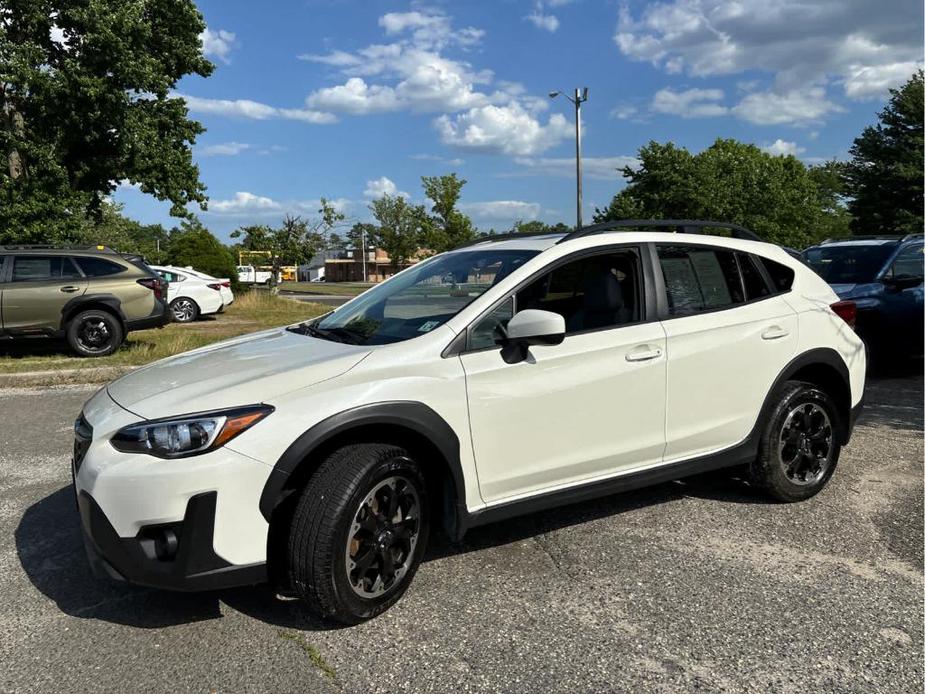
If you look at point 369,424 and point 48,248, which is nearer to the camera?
point 369,424

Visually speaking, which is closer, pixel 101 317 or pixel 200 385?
pixel 200 385

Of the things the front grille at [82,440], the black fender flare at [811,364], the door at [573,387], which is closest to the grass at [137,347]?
the front grille at [82,440]

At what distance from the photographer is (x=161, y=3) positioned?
19672 millimetres

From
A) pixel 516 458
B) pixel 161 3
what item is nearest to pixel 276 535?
pixel 516 458

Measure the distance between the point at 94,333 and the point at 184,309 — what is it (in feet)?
23.8

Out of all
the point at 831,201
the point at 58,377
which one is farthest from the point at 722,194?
the point at 831,201

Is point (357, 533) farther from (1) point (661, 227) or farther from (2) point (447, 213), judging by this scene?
(2) point (447, 213)

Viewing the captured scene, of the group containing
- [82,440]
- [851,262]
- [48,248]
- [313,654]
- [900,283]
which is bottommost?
[313,654]

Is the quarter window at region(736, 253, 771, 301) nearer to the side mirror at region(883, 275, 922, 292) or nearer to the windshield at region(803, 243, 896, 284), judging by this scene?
the windshield at region(803, 243, 896, 284)

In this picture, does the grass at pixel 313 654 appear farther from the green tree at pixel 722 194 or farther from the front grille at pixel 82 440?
the green tree at pixel 722 194

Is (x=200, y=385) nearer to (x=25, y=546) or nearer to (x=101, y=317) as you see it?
(x=25, y=546)

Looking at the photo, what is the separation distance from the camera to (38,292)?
10.3 meters

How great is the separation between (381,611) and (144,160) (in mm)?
19280

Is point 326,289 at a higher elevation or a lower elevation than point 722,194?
lower
